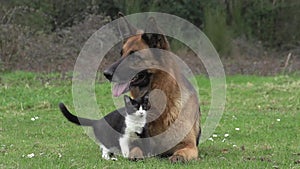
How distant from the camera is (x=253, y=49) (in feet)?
85.4

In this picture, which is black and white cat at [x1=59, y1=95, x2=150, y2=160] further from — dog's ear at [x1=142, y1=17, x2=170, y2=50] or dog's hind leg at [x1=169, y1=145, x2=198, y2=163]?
dog's ear at [x1=142, y1=17, x2=170, y2=50]

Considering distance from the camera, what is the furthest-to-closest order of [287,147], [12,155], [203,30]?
1. [203,30]
2. [287,147]
3. [12,155]

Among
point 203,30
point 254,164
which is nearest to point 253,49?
point 203,30

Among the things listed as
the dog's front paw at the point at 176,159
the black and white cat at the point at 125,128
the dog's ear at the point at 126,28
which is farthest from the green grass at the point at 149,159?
the dog's ear at the point at 126,28

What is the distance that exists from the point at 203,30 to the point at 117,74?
18.6 m

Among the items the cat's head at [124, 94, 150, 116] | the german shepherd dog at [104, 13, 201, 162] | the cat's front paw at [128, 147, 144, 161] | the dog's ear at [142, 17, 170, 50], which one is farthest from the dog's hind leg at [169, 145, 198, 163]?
the dog's ear at [142, 17, 170, 50]

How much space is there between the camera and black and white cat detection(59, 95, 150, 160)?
6.40 meters

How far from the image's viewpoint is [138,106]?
21.1ft

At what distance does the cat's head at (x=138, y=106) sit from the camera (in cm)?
640

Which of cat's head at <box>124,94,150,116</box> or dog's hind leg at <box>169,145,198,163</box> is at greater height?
cat's head at <box>124,94,150,116</box>

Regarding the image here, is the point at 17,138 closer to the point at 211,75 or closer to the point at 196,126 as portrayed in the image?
the point at 196,126

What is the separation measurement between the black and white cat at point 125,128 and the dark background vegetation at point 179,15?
10.8m

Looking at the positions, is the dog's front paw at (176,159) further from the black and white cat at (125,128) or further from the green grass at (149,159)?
the black and white cat at (125,128)

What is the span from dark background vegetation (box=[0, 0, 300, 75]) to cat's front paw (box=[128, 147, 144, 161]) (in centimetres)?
1134
